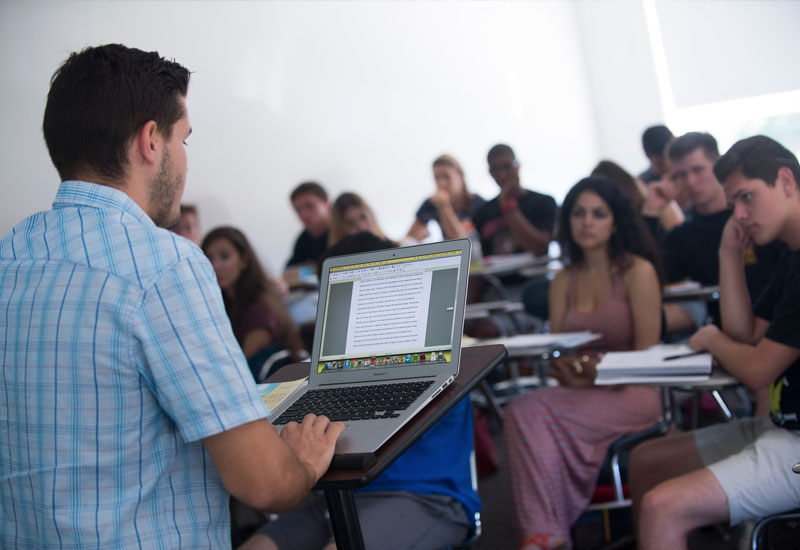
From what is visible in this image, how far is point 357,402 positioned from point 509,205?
9.07 feet

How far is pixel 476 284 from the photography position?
446 centimetres

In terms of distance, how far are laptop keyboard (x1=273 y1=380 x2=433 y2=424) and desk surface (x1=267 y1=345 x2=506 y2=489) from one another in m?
0.05

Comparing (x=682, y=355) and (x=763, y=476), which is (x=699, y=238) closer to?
(x=682, y=355)

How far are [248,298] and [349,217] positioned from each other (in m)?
1.24

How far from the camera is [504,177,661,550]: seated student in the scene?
234 cm

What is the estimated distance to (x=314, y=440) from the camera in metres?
1.20

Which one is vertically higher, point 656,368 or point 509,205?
point 509,205

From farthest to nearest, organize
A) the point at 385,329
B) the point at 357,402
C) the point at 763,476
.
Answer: the point at 763,476 → the point at 385,329 → the point at 357,402

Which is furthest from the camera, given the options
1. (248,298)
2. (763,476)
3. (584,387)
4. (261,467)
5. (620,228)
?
(248,298)

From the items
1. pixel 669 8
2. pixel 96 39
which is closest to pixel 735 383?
pixel 669 8

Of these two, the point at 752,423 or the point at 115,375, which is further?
the point at 752,423

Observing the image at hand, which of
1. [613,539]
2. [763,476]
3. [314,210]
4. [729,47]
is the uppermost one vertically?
[729,47]

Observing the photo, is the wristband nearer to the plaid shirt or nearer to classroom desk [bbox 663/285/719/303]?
classroom desk [bbox 663/285/719/303]

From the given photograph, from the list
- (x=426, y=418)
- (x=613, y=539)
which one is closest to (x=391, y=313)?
(x=426, y=418)
